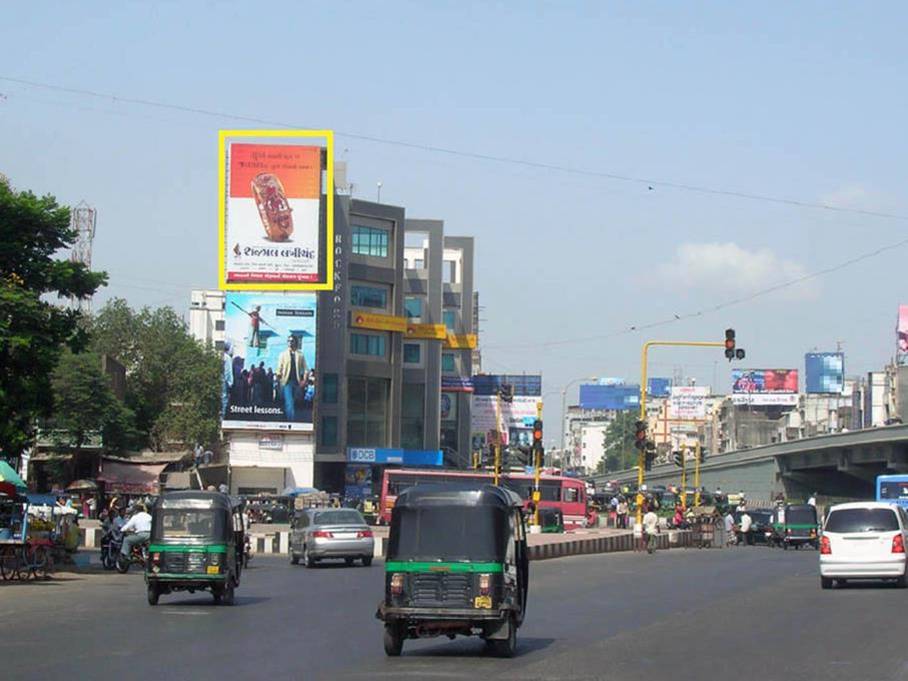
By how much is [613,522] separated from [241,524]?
183 ft

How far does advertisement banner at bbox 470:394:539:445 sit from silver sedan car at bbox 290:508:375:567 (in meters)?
71.8

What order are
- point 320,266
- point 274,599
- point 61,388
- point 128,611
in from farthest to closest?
1. point 320,266
2. point 61,388
3. point 274,599
4. point 128,611

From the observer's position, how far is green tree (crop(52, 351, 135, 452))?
67.8 m

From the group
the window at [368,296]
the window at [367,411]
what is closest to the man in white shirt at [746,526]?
the window at [367,411]

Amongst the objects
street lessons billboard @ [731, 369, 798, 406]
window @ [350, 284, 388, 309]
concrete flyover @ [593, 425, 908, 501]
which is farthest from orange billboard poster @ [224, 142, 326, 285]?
street lessons billboard @ [731, 369, 798, 406]

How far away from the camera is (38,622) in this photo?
20594 mm

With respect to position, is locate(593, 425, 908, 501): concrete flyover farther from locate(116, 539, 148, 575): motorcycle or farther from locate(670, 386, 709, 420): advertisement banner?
locate(116, 539, 148, 575): motorcycle

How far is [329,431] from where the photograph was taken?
Result: 87375 mm

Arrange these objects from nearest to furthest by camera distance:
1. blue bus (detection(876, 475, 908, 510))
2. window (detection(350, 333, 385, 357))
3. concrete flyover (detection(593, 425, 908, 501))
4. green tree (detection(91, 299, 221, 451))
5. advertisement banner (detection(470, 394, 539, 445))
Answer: blue bus (detection(876, 475, 908, 510)) < concrete flyover (detection(593, 425, 908, 501)) < window (detection(350, 333, 385, 357)) < green tree (detection(91, 299, 221, 451)) < advertisement banner (detection(470, 394, 539, 445))

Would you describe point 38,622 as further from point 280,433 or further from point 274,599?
Answer: point 280,433

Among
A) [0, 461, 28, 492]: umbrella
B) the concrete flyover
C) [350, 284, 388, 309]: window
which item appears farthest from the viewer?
[350, 284, 388, 309]: window

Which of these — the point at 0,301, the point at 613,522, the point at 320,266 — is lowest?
the point at 613,522

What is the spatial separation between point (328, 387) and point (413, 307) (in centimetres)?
1688

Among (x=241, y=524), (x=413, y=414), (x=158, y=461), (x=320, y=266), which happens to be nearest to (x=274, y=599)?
(x=241, y=524)
